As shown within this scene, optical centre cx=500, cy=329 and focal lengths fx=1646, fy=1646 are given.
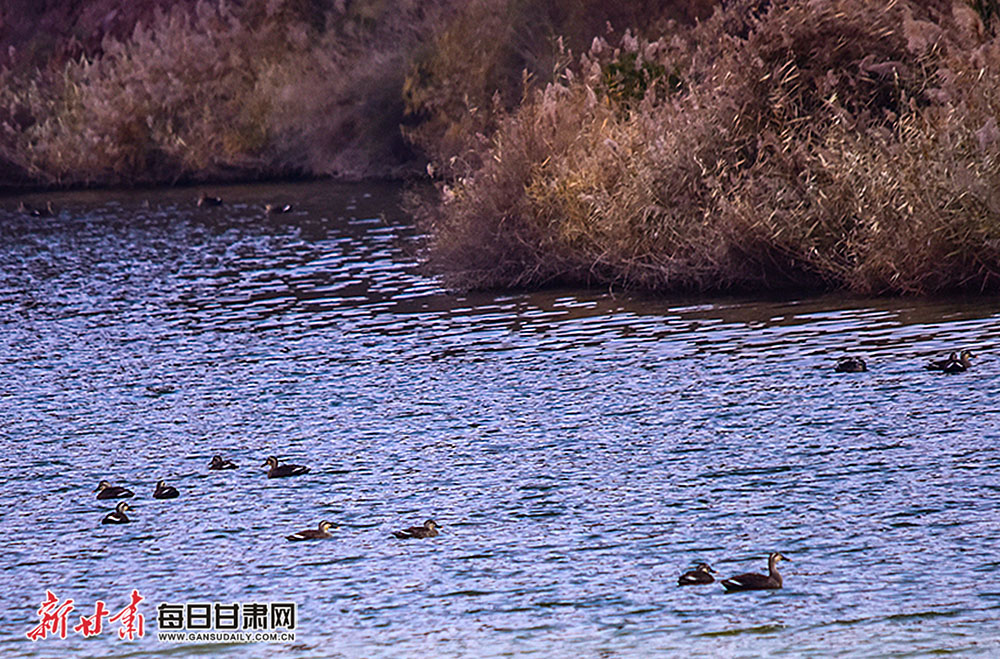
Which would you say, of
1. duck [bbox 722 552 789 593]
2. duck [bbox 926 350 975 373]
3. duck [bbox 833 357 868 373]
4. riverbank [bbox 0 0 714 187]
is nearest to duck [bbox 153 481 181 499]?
duck [bbox 722 552 789 593]

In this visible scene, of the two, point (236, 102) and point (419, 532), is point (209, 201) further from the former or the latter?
point (419, 532)

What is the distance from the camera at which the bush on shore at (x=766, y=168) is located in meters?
17.7

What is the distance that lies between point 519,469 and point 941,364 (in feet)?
14.1

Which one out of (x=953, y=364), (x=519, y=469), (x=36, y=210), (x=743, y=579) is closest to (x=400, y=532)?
(x=519, y=469)

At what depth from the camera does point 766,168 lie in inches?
773

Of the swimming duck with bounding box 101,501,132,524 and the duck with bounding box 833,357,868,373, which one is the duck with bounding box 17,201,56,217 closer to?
the duck with bounding box 833,357,868,373

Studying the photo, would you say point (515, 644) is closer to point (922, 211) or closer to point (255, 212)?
point (922, 211)

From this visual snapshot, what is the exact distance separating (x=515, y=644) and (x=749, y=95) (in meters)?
13.0

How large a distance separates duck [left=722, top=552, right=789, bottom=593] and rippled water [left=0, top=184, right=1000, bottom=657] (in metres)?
0.07

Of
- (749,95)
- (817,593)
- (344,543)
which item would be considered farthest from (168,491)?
(749,95)

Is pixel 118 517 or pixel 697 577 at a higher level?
pixel 697 577

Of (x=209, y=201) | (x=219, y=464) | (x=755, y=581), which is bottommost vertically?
(x=209, y=201)

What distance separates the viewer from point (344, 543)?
10602 mm

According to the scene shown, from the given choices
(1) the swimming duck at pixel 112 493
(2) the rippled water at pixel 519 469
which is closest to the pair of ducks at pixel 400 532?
(2) the rippled water at pixel 519 469
